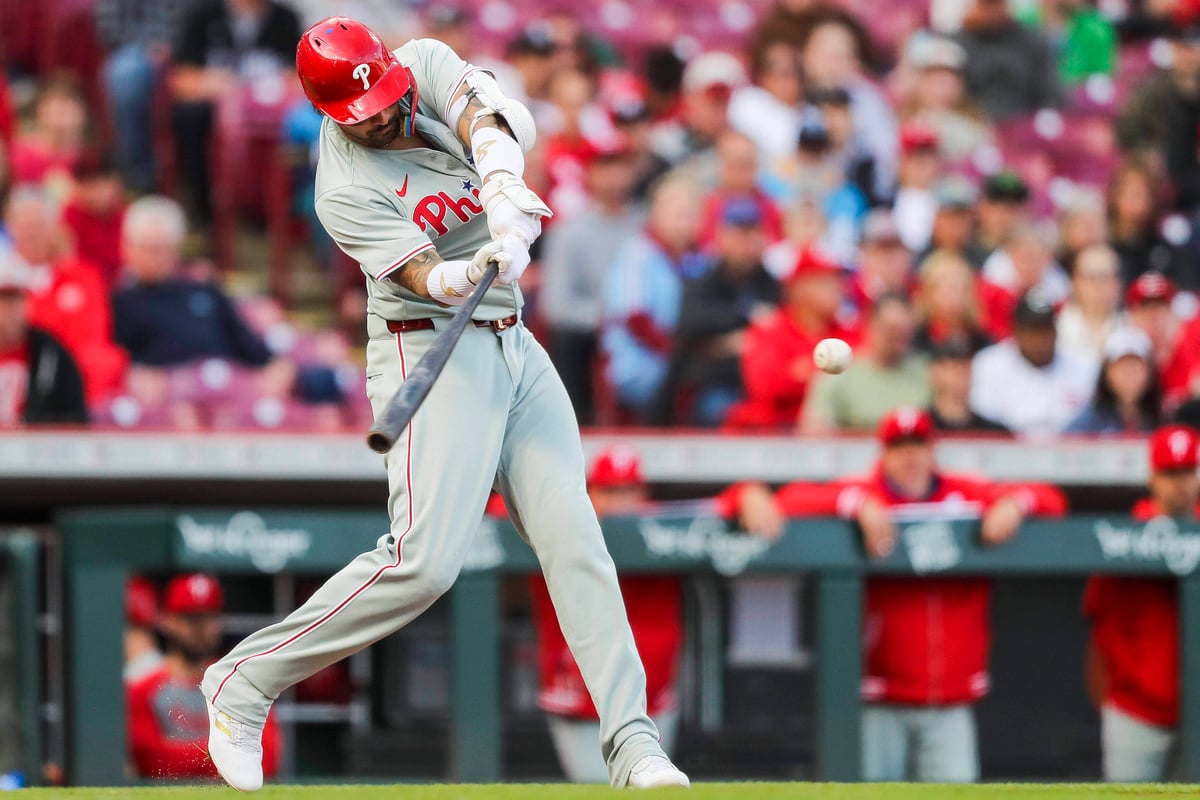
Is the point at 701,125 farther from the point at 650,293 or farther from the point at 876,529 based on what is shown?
the point at 876,529

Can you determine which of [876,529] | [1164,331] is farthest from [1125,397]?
[876,529]

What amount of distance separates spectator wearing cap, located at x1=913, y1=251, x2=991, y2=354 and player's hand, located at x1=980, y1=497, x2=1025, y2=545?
4.28 feet

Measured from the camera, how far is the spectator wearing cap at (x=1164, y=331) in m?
6.72

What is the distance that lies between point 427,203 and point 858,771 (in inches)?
97.8

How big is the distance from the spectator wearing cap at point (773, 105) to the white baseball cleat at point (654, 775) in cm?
499

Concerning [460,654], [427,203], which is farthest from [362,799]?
[460,654]

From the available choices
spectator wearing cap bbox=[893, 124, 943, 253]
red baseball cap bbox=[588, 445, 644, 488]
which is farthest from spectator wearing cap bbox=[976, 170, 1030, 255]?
red baseball cap bbox=[588, 445, 644, 488]

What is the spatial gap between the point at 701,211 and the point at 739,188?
0.32m

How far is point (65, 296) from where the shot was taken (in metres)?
6.69

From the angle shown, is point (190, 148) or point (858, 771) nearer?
point (858, 771)

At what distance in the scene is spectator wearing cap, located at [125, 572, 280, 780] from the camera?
5371 mm

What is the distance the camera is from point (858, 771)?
5297mm

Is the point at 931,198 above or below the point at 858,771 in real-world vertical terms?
above

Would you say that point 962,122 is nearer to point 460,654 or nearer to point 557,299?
point 557,299
